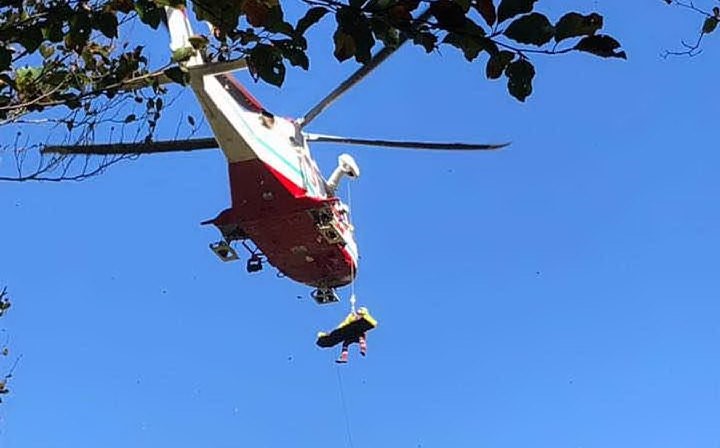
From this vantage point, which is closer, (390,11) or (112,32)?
(390,11)

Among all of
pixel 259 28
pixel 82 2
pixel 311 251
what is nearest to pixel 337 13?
pixel 259 28

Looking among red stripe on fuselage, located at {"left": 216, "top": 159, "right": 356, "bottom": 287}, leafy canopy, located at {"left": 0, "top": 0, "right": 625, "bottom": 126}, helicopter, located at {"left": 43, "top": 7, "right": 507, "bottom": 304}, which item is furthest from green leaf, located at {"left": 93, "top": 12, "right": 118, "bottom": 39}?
red stripe on fuselage, located at {"left": 216, "top": 159, "right": 356, "bottom": 287}

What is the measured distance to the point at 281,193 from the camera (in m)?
8.94

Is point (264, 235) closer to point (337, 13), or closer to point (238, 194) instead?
point (238, 194)

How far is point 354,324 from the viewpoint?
377 inches

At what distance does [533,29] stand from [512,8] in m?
0.05

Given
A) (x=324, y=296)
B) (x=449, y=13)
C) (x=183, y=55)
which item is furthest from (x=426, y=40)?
(x=324, y=296)

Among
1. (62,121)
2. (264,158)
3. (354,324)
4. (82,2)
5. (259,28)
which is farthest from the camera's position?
(354,324)

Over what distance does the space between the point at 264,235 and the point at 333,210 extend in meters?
0.65

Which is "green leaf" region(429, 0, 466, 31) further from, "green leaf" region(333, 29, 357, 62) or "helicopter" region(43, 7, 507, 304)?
"helicopter" region(43, 7, 507, 304)

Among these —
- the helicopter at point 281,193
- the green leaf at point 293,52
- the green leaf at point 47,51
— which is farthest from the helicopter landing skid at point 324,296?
the green leaf at point 293,52

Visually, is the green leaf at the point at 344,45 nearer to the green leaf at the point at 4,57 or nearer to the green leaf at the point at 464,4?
the green leaf at the point at 464,4

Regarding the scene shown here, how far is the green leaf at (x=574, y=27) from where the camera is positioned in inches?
69.3

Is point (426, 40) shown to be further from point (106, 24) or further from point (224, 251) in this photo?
point (224, 251)
